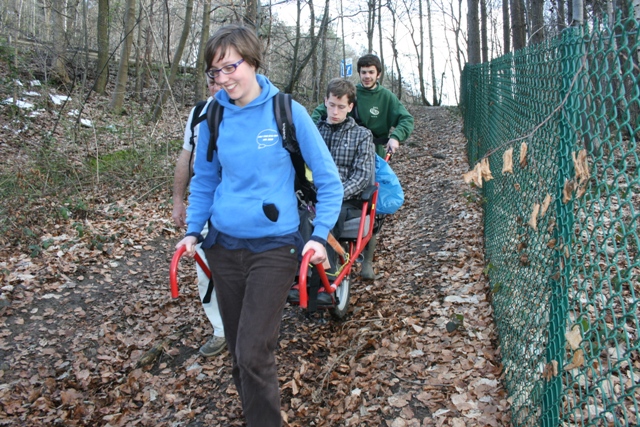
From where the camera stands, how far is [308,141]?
2.85 metres

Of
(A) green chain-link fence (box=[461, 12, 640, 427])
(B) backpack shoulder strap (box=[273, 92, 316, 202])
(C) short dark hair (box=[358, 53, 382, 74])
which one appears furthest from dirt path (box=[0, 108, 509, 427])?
(C) short dark hair (box=[358, 53, 382, 74])

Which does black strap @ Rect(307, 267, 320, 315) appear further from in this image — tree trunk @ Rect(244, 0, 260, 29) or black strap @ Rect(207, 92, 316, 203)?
tree trunk @ Rect(244, 0, 260, 29)

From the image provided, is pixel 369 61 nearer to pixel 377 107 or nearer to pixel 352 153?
pixel 377 107

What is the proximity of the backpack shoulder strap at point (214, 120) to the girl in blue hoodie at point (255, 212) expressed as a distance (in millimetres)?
38

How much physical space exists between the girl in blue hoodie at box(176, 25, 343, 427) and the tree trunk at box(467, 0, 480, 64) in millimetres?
14177

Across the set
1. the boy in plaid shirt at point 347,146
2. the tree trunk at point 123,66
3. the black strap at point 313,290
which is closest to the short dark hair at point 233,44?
the black strap at point 313,290

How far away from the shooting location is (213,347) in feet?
15.0

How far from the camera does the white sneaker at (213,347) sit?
4.57 metres

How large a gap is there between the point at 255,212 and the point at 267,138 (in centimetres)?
41

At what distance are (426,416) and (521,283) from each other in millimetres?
1107

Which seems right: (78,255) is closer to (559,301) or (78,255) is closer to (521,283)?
(521,283)

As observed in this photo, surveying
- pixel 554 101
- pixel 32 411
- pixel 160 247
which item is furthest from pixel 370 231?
pixel 160 247

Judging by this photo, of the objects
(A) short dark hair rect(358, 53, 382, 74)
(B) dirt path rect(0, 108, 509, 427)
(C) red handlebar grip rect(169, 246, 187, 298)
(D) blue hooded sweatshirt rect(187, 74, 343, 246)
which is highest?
(A) short dark hair rect(358, 53, 382, 74)

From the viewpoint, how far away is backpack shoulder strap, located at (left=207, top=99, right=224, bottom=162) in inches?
114
